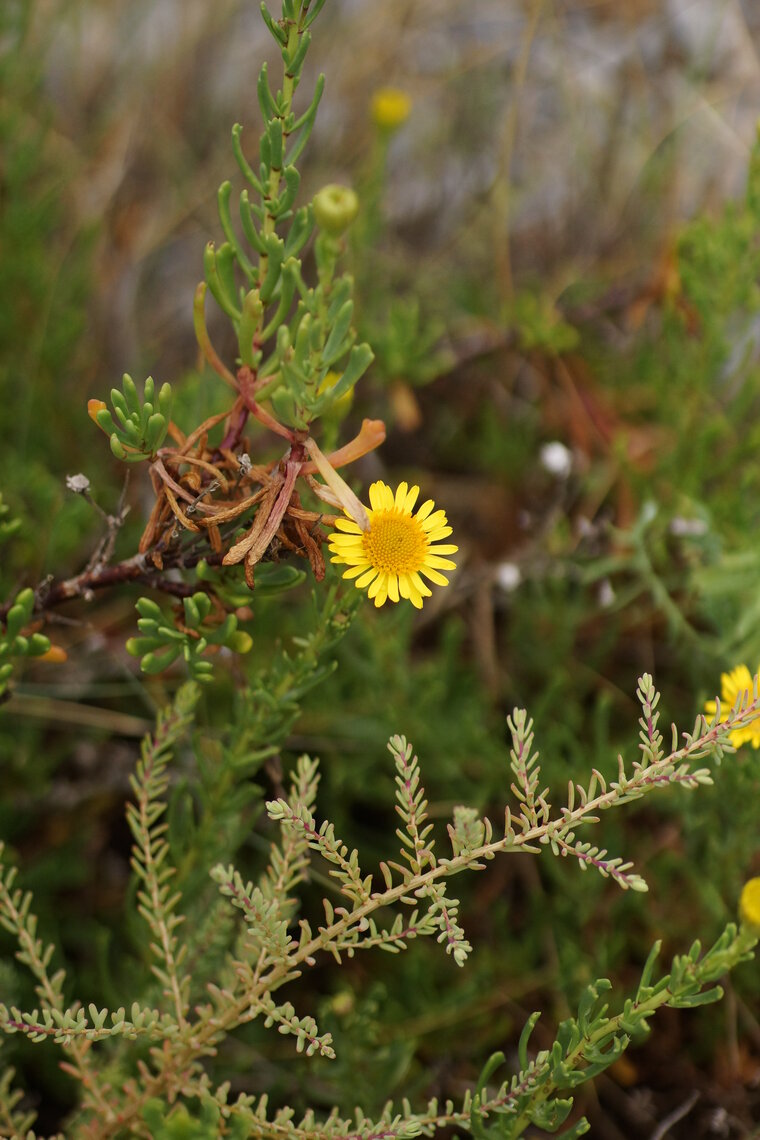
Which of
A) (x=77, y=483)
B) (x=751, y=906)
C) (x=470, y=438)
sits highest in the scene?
(x=470, y=438)

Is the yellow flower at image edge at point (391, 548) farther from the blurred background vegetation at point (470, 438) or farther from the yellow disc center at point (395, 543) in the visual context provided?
the blurred background vegetation at point (470, 438)

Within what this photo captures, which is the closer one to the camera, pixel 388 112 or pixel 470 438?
pixel 388 112

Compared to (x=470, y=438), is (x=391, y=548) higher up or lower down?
lower down

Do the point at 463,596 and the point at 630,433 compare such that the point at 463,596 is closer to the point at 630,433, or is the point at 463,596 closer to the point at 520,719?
the point at 630,433

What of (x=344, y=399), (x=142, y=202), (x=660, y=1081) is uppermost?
(x=142, y=202)

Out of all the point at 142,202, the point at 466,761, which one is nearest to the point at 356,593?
the point at 466,761

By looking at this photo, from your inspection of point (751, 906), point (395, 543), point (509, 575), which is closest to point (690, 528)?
point (509, 575)

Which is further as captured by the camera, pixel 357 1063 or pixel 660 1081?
pixel 660 1081

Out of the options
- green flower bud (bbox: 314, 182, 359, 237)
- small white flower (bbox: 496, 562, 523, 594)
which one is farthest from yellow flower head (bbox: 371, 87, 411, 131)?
green flower bud (bbox: 314, 182, 359, 237)

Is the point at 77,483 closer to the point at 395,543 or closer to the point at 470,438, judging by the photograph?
the point at 395,543
